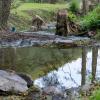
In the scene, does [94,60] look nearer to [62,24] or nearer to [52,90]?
[52,90]

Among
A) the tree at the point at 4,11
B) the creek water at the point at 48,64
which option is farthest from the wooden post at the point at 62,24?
the creek water at the point at 48,64

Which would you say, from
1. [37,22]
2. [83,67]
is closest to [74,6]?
[37,22]

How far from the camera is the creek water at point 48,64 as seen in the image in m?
12.4

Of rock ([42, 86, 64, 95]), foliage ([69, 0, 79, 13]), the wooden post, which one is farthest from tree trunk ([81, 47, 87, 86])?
foliage ([69, 0, 79, 13])

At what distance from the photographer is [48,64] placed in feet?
49.9

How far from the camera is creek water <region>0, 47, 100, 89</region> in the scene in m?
12.4

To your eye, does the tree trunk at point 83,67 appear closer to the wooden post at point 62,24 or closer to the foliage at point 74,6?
the wooden post at point 62,24

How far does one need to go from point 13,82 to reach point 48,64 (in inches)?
172

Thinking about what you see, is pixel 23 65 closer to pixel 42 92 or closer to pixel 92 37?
pixel 42 92

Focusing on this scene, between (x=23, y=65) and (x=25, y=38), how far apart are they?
23.1ft

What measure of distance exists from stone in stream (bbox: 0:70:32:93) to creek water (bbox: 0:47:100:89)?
23.0 inches

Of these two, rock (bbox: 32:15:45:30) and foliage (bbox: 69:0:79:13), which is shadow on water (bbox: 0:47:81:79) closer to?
rock (bbox: 32:15:45:30)

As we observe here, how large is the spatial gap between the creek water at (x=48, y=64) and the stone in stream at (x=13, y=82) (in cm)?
58

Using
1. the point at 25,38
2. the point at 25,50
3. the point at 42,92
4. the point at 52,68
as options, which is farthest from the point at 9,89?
the point at 25,38
